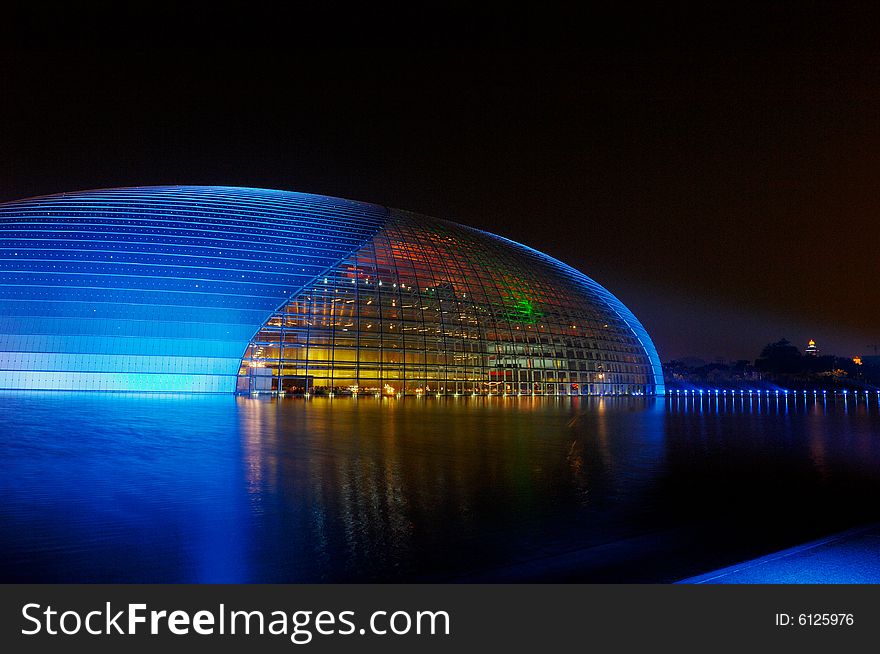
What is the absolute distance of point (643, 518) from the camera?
6.99 m

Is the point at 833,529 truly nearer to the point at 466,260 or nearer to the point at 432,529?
the point at 432,529

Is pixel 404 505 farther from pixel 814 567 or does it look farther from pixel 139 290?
pixel 139 290

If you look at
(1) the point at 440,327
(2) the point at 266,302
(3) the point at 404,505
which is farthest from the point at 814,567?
(1) the point at 440,327

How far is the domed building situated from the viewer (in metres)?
37.6

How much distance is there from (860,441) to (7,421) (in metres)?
22.7

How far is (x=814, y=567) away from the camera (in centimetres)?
503

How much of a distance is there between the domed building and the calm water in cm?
2395

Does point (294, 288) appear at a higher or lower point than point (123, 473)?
higher

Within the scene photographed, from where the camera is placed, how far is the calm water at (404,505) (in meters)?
5.13

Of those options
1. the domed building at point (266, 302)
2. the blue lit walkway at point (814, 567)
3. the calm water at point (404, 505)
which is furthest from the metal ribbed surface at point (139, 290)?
the blue lit walkway at point (814, 567)

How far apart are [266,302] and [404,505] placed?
3376 centimetres

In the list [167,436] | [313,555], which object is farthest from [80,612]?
[167,436]

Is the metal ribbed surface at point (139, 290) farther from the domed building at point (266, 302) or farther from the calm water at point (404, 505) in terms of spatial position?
the calm water at point (404, 505)

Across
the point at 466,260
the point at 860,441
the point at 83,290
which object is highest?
the point at 466,260
